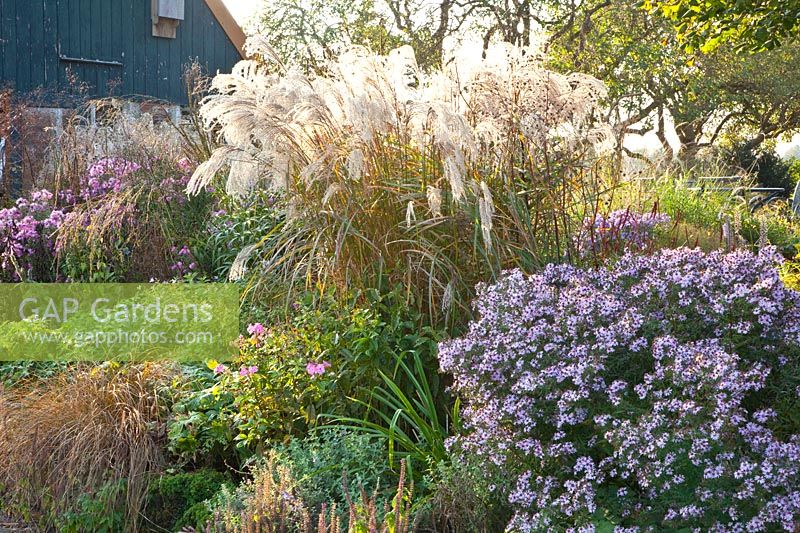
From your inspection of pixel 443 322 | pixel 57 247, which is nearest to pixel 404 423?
pixel 443 322

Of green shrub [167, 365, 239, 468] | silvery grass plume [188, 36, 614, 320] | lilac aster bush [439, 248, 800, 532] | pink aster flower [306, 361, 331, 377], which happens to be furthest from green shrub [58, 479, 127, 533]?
lilac aster bush [439, 248, 800, 532]

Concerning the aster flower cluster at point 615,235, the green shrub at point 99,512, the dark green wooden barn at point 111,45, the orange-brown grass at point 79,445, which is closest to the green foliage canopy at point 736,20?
the aster flower cluster at point 615,235

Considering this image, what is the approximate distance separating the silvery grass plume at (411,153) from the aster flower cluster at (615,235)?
0.18 metres

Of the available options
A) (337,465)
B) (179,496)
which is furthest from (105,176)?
(337,465)

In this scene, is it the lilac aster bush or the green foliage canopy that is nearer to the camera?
the lilac aster bush

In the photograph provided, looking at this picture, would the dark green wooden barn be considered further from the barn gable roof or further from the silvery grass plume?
the silvery grass plume

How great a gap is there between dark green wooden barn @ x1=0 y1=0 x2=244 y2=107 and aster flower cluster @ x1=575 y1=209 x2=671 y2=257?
31.9 feet

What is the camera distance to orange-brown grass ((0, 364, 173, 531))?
12.6 ft

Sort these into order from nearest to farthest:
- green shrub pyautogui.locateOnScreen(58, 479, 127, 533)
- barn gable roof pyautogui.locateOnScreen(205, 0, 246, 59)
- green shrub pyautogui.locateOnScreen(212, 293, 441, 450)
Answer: green shrub pyautogui.locateOnScreen(58, 479, 127, 533) → green shrub pyautogui.locateOnScreen(212, 293, 441, 450) → barn gable roof pyautogui.locateOnScreen(205, 0, 246, 59)

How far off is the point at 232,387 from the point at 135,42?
11.8 meters

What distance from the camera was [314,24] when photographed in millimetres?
21953

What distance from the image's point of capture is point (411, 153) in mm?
4625

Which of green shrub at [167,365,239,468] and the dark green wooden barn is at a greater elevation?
the dark green wooden barn
